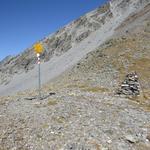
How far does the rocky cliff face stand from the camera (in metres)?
166

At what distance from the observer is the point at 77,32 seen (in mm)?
177375

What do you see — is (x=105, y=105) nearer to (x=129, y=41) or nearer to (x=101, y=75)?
(x=101, y=75)

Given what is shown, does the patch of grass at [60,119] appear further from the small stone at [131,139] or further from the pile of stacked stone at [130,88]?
the pile of stacked stone at [130,88]

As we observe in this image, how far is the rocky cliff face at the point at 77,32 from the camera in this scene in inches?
6521

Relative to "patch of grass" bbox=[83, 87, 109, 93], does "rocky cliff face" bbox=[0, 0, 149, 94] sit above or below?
above

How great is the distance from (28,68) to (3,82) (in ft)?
51.1

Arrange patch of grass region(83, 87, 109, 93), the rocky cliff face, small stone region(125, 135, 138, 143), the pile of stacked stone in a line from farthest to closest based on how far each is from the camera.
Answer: the rocky cliff face
patch of grass region(83, 87, 109, 93)
the pile of stacked stone
small stone region(125, 135, 138, 143)

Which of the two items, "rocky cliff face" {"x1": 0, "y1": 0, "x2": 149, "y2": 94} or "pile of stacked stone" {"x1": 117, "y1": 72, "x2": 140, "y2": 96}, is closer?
"pile of stacked stone" {"x1": 117, "y1": 72, "x2": 140, "y2": 96}

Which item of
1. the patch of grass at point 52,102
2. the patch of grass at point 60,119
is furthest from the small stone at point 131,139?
the patch of grass at point 52,102

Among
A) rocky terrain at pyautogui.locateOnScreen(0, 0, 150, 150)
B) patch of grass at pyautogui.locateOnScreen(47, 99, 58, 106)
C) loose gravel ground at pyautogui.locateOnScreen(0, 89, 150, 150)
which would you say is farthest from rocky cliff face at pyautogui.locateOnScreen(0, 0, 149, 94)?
loose gravel ground at pyautogui.locateOnScreen(0, 89, 150, 150)

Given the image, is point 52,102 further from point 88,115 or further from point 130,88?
point 130,88

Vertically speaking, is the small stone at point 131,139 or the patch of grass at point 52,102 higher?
the patch of grass at point 52,102

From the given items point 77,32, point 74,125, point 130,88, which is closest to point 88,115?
point 74,125

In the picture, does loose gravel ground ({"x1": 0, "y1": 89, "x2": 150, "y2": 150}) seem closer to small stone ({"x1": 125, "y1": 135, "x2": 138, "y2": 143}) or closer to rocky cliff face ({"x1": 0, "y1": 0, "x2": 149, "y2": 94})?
small stone ({"x1": 125, "y1": 135, "x2": 138, "y2": 143})
